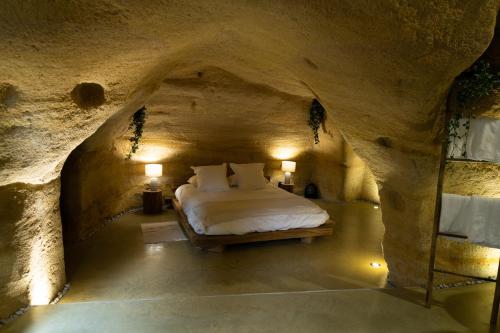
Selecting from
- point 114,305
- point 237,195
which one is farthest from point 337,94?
point 237,195

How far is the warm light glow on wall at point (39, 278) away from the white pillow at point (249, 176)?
3.70 meters

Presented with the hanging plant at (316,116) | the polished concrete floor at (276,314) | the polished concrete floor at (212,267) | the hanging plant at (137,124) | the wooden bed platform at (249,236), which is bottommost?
the polished concrete floor at (212,267)

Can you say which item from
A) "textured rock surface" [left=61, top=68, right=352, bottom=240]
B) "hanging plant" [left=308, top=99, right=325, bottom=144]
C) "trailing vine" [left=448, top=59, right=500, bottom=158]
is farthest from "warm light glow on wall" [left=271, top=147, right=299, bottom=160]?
"trailing vine" [left=448, top=59, right=500, bottom=158]

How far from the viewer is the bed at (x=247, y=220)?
14.5 feet

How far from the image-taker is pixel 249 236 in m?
4.51

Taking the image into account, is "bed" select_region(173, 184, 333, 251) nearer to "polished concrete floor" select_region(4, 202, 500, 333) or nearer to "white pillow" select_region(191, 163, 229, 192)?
"polished concrete floor" select_region(4, 202, 500, 333)

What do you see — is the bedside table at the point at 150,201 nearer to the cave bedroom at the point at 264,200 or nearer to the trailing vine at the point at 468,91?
the cave bedroom at the point at 264,200

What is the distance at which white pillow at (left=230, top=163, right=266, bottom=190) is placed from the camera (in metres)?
6.27

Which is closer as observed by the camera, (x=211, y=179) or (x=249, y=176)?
(x=211, y=179)

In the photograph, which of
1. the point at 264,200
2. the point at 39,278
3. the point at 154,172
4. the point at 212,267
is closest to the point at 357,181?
the point at 264,200

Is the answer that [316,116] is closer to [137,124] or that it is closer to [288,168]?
[288,168]

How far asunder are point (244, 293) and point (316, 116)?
15.0ft

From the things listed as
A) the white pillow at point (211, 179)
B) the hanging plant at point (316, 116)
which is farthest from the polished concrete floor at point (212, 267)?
the hanging plant at point (316, 116)

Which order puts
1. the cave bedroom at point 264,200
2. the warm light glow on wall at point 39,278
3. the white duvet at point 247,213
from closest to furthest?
the cave bedroom at point 264,200
the warm light glow on wall at point 39,278
the white duvet at point 247,213
